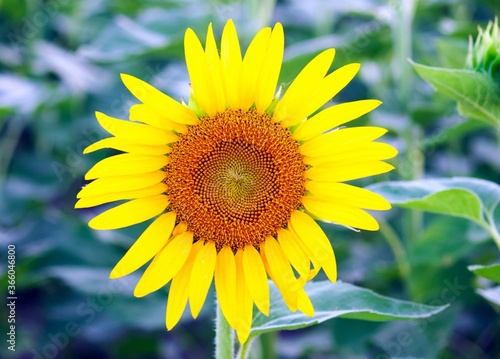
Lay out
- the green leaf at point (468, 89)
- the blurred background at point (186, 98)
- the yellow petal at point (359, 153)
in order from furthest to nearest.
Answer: the blurred background at point (186, 98)
the green leaf at point (468, 89)
the yellow petal at point (359, 153)

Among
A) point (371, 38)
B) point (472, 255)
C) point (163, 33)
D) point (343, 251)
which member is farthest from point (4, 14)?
point (472, 255)

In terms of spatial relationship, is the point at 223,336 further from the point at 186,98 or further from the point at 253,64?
the point at 186,98

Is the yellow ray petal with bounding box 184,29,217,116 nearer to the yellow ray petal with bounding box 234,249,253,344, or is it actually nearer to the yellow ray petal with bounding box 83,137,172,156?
the yellow ray petal with bounding box 83,137,172,156

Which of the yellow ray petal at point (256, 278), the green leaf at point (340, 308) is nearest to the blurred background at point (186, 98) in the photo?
the green leaf at point (340, 308)

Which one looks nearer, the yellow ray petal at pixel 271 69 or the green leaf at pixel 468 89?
the yellow ray petal at pixel 271 69

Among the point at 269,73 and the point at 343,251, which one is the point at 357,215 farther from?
the point at 343,251

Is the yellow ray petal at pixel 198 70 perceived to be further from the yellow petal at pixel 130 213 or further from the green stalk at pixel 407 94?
the green stalk at pixel 407 94

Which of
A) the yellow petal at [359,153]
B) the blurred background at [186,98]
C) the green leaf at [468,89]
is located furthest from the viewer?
the blurred background at [186,98]

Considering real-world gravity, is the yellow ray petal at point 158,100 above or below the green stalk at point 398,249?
above
